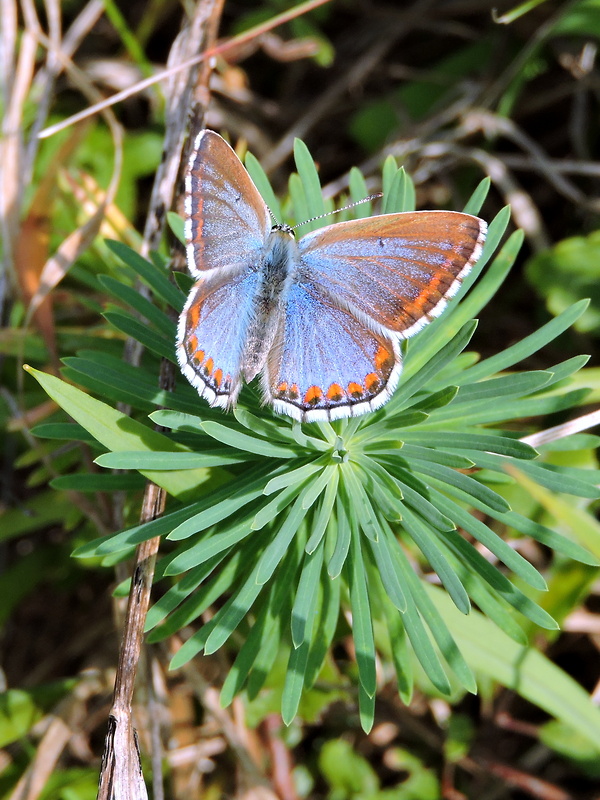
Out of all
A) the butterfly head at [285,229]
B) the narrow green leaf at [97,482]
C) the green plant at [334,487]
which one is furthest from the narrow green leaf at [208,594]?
the butterfly head at [285,229]

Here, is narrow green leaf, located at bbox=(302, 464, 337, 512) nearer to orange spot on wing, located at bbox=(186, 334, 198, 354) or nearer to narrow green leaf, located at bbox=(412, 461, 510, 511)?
narrow green leaf, located at bbox=(412, 461, 510, 511)

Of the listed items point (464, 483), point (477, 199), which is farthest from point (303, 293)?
point (464, 483)

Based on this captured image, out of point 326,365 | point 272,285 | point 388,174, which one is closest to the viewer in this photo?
point 326,365

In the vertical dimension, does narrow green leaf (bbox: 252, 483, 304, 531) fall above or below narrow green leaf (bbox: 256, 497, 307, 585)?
above


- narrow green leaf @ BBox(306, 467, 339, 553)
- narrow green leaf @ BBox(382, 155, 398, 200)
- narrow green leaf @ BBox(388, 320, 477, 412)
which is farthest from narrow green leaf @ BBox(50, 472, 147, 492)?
narrow green leaf @ BBox(382, 155, 398, 200)

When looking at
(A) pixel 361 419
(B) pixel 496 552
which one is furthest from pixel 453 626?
(A) pixel 361 419

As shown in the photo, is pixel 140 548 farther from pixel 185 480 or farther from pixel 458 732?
pixel 458 732

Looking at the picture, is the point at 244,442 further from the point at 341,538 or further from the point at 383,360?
the point at 383,360

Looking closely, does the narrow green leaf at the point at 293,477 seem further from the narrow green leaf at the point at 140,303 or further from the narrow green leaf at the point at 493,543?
the narrow green leaf at the point at 140,303

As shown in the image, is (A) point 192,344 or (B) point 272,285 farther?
(B) point 272,285
